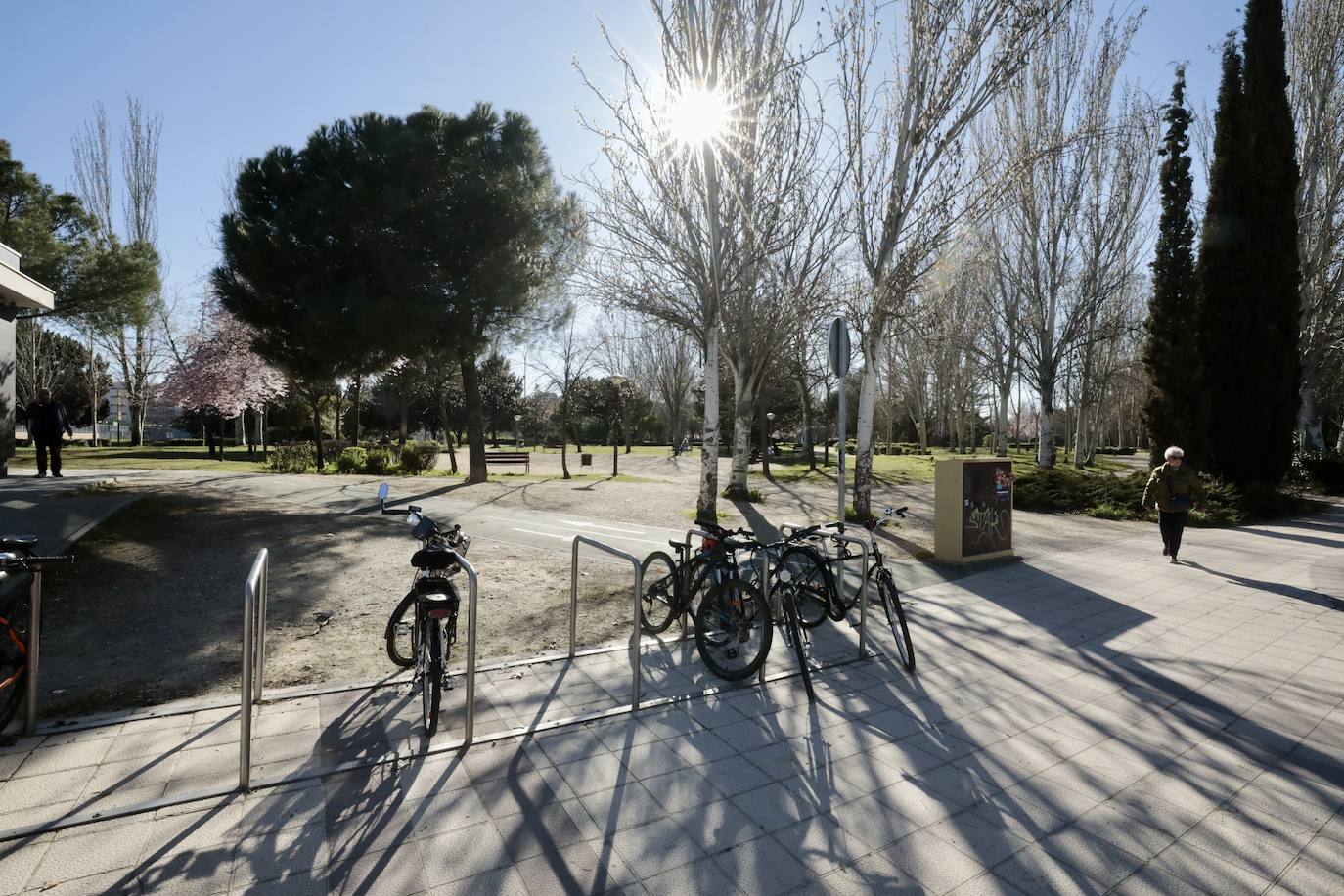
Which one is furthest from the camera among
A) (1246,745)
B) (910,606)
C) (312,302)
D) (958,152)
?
(312,302)

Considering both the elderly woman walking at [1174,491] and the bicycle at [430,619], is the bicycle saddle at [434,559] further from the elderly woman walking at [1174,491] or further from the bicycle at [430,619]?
the elderly woman walking at [1174,491]

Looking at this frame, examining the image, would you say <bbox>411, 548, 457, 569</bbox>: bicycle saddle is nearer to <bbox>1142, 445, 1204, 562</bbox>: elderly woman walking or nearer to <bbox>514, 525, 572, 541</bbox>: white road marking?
<bbox>514, 525, 572, 541</bbox>: white road marking

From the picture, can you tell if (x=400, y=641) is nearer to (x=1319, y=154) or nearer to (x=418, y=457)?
(x=418, y=457)

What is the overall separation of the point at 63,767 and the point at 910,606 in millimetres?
6380

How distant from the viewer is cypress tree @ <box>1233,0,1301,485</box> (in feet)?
54.9

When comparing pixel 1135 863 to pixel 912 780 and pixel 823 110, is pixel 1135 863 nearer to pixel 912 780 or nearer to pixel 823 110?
pixel 912 780

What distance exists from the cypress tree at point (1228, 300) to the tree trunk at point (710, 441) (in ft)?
44.6

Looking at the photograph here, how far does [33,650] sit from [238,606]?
2746mm

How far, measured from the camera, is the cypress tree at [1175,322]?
16.6m

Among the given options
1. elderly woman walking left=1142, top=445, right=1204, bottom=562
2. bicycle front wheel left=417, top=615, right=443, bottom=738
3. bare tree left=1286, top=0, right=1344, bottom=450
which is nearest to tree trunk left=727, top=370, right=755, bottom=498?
elderly woman walking left=1142, top=445, right=1204, bottom=562

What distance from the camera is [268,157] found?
15.7m

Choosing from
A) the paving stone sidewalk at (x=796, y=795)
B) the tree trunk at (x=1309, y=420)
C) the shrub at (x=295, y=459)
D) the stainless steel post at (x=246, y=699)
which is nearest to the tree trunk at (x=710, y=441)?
the paving stone sidewalk at (x=796, y=795)

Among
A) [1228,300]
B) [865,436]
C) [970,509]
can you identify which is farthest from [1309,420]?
[970,509]

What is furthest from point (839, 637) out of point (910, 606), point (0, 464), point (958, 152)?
point (0, 464)
